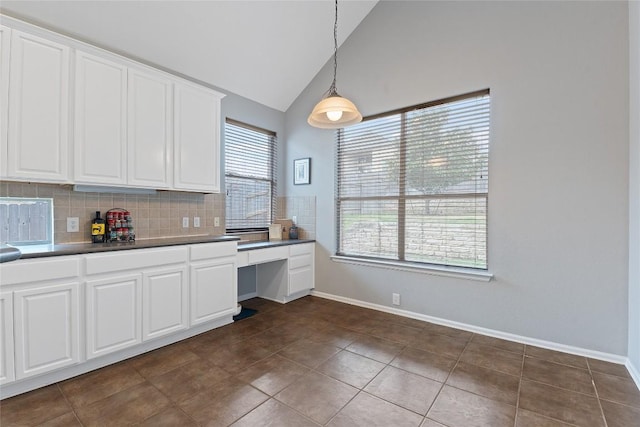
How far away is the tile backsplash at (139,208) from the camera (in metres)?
2.44

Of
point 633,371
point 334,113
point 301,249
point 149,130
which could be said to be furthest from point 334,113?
point 633,371

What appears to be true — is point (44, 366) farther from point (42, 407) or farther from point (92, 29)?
point (92, 29)

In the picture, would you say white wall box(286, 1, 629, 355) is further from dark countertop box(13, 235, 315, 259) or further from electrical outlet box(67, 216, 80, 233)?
electrical outlet box(67, 216, 80, 233)

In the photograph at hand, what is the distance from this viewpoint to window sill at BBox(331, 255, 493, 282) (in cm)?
294

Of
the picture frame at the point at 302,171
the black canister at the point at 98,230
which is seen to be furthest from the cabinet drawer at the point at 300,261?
the black canister at the point at 98,230

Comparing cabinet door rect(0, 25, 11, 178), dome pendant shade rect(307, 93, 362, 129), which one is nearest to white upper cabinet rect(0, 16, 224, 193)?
cabinet door rect(0, 25, 11, 178)

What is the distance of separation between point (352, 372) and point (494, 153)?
2.38m

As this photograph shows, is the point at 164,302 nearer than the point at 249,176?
Yes

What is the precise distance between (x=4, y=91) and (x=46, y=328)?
5.30 ft

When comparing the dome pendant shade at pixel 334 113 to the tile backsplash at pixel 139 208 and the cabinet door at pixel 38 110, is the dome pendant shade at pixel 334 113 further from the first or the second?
the cabinet door at pixel 38 110

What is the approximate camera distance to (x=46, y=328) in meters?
1.99

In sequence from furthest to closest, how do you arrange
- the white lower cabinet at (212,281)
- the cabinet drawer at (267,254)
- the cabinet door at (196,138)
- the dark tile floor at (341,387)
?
the cabinet drawer at (267,254), the cabinet door at (196,138), the white lower cabinet at (212,281), the dark tile floor at (341,387)

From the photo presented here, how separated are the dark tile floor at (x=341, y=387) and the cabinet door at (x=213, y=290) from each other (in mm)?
236

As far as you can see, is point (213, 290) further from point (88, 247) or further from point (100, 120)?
point (100, 120)
